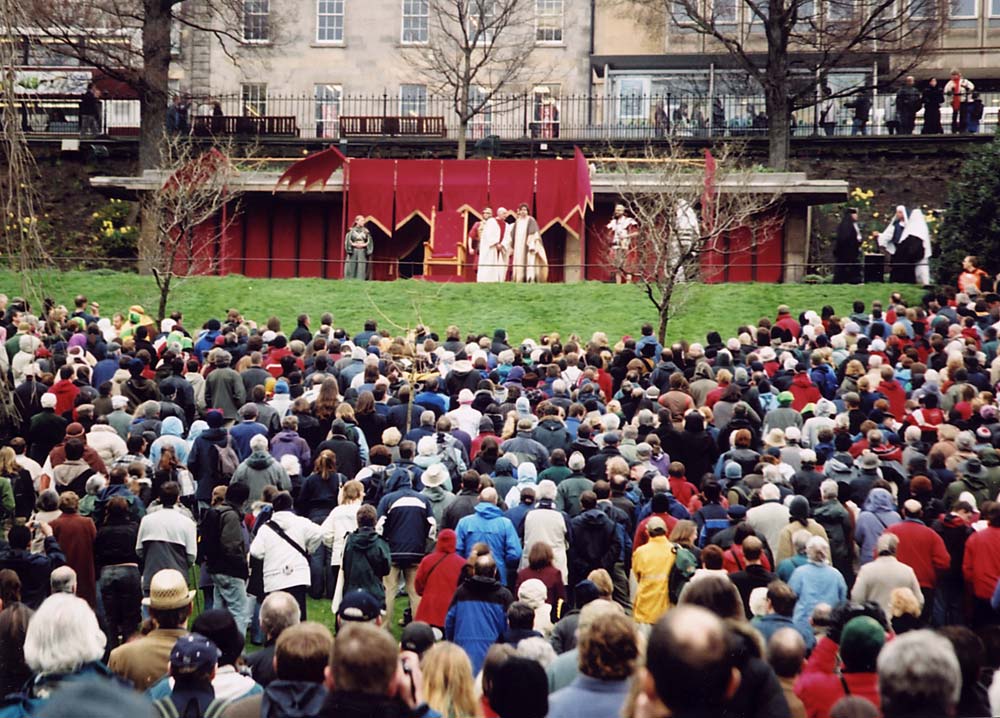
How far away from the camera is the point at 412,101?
51594 mm

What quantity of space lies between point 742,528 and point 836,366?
29.9 ft

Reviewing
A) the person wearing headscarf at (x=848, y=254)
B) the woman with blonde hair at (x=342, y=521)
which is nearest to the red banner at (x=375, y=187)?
the person wearing headscarf at (x=848, y=254)

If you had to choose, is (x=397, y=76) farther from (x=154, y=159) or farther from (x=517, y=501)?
(x=517, y=501)

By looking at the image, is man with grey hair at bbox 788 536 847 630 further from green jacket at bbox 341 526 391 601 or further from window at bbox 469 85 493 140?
window at bbox 469 85 493 140

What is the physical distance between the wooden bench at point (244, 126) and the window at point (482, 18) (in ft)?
20.7

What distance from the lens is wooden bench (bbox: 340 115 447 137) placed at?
46906mm

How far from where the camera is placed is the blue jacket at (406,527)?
46.1 ft

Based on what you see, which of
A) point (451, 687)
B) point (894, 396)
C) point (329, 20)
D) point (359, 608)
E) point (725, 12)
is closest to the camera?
point (451, 687)

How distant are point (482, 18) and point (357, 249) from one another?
44.3ft

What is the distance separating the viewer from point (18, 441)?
611 inches

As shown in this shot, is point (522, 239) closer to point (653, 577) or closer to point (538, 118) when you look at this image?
point (538, 118)

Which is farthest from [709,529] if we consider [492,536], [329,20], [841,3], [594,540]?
[329,20]

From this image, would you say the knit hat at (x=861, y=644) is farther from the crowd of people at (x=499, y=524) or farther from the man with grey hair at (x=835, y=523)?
the man with grey hair at (x=835, y=523)

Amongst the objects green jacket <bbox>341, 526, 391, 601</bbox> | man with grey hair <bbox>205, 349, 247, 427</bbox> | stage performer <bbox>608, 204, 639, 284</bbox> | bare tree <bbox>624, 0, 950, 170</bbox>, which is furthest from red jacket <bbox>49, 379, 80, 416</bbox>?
bare tree <bbox>624, 0, 950, 170</bbox>
